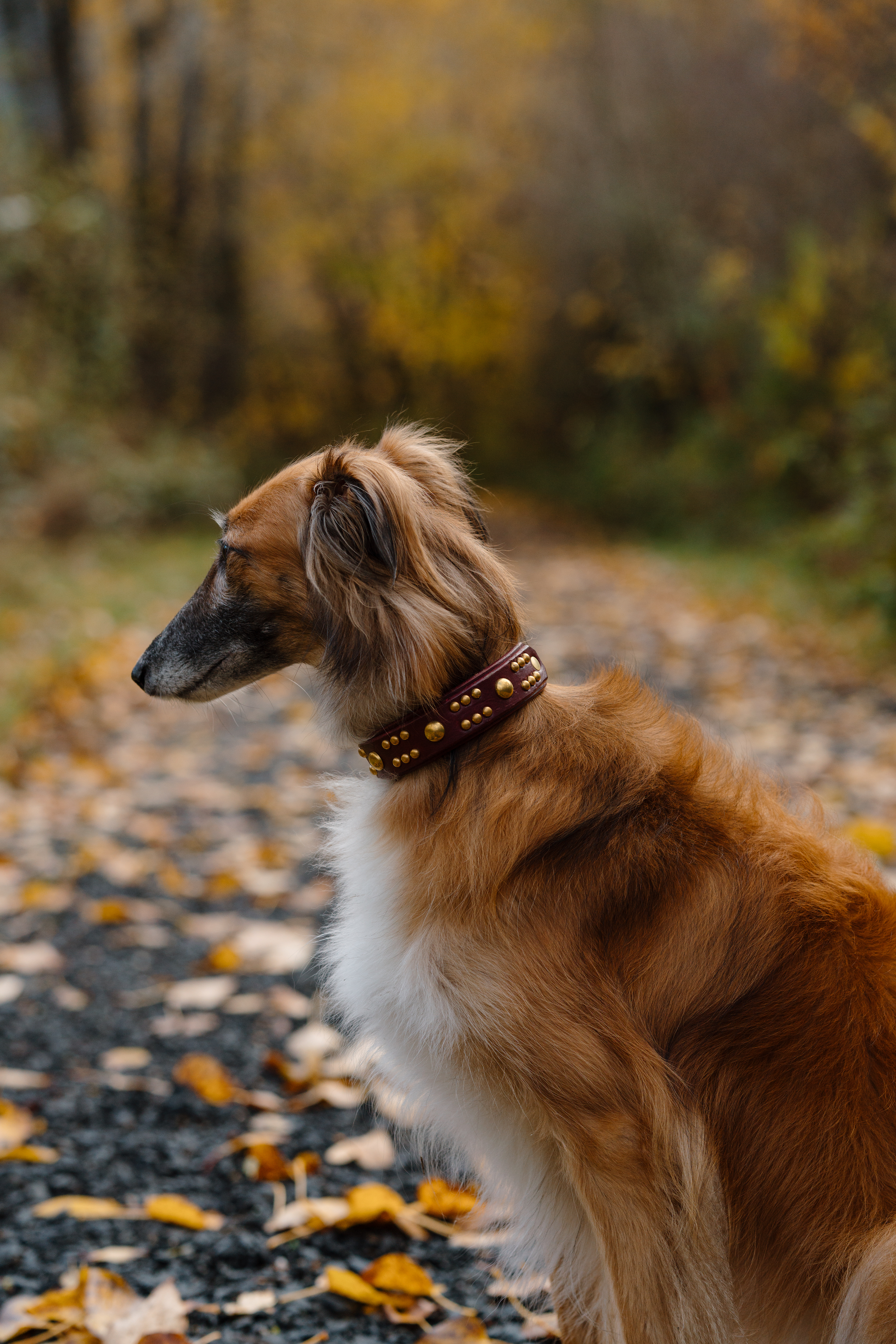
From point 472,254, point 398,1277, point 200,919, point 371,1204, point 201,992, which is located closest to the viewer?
point 398,1277

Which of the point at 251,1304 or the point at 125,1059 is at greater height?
the point at 125,1059

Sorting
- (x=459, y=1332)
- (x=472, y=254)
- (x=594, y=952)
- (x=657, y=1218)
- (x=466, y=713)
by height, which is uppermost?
(x=472, y=254)

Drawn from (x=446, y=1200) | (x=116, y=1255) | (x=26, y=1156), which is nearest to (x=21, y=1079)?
(x=26, y=1156)

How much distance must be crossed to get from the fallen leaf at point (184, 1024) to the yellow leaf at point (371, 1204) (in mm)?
1106

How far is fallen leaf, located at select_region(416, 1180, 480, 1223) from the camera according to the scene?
2744mm

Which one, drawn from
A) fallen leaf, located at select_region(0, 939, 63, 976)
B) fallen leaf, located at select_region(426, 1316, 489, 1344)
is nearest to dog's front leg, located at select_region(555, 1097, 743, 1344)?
fallen leaf, located at select_region(426, 1316, 489, 1344)

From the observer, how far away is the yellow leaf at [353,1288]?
7.68ft

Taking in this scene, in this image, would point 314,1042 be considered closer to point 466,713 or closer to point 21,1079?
point 21,1079

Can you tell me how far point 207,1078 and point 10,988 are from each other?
105cm

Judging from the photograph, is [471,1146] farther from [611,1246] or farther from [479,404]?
[479,404]

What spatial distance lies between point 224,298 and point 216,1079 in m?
19.5

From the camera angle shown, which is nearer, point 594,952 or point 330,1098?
point 594,952

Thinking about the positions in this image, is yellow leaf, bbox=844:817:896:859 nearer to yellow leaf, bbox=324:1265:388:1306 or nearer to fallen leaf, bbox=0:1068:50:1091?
yellow leaf, bbox=324:1265:388:1306

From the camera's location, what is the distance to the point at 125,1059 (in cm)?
343
